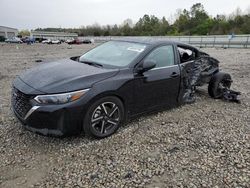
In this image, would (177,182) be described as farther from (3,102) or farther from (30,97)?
(3,102)

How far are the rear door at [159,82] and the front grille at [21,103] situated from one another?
1.68 metres

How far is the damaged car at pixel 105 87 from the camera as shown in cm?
325

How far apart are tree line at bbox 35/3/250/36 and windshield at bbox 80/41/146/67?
188 ft

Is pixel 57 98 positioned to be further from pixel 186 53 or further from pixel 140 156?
pixel 186 53

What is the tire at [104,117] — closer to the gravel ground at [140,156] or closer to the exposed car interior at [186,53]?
the gravel ground at [140,156]

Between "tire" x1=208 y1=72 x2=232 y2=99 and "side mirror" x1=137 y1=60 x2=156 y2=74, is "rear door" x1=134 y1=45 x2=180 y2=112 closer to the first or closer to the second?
"side mirror" x1=137 y1=60 x2=156 y2=74

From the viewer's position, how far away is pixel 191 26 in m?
74.8

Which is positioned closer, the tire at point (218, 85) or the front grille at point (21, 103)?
the front grille at point (21, 103)

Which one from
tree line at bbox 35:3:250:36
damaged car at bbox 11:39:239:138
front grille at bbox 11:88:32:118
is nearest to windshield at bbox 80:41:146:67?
damaged car at bbox 11:39:239:138

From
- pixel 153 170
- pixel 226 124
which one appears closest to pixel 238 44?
pixel 226 124

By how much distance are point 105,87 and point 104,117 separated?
0.48 m

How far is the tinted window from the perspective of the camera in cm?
433

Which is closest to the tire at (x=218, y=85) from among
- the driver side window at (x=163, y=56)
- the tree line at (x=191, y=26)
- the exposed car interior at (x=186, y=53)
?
the exposed car interior at (x=186, y=53)

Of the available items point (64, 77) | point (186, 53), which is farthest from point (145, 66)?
point (186, 53)
